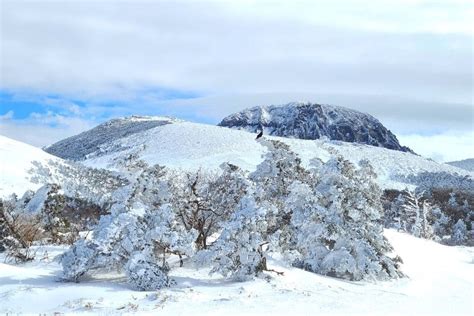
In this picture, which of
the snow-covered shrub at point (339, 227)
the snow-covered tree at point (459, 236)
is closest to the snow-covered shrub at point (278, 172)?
the snow-covered shrub at point (339, 227)

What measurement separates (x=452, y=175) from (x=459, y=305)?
14390 cm

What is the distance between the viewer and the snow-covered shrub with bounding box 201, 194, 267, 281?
16297 mm

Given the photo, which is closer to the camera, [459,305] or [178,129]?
[459,305]

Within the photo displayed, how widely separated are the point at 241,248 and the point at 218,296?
2.27m

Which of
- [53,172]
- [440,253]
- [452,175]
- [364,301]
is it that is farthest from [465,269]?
[452,175]

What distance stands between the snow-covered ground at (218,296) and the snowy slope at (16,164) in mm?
63174

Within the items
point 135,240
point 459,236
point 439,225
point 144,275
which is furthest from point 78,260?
point 439,225

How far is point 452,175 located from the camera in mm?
152000

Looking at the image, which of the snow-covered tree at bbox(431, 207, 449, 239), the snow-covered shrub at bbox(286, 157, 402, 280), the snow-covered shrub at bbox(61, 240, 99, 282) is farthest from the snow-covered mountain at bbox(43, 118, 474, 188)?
the snow-covered shrub at bbox(61, 240, 99, 282)

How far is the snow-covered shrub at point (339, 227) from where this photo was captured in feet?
64.2

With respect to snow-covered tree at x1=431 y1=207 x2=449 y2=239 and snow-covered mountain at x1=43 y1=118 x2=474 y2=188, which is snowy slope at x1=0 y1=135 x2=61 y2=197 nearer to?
snow-covered mountain at x1=43 y1=118 x2=474 y2=188

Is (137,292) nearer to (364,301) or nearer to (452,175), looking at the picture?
(364,301)

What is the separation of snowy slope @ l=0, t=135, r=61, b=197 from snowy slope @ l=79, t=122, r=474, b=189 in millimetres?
21607

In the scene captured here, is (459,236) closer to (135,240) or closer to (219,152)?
(135,240)
